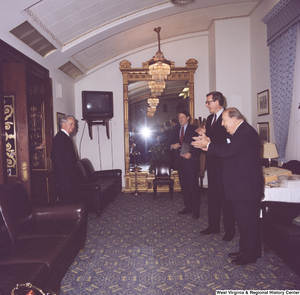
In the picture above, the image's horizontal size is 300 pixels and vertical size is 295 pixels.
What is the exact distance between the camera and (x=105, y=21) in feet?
13.5

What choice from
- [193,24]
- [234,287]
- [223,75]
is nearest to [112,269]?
[234,287]

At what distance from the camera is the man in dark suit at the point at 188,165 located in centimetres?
390

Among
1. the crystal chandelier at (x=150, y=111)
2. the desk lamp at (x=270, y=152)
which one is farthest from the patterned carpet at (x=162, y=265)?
the crystal chandelier at (x=150, y=111)

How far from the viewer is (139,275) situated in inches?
92.1

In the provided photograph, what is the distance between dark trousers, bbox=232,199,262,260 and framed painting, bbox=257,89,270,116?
2752 mm

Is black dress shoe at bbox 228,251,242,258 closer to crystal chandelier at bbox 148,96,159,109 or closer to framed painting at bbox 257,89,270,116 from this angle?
framed painting at bbox 257,89,270,116

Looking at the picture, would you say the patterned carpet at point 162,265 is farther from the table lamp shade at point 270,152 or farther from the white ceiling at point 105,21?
the white ceiling at point 105,21

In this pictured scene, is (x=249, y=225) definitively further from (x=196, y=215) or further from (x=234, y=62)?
(x=234, y=62)

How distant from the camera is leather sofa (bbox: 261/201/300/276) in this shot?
2.07 m

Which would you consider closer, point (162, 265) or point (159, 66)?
point (162, 265)

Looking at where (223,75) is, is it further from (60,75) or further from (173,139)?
(60,75)

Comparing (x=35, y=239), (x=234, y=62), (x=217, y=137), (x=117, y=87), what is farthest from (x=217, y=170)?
(x=117, y=87)

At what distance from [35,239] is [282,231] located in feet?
7.69

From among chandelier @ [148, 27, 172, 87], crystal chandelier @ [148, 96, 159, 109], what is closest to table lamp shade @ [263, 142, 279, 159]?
chandelier @ [148, 27, 172, 87]
